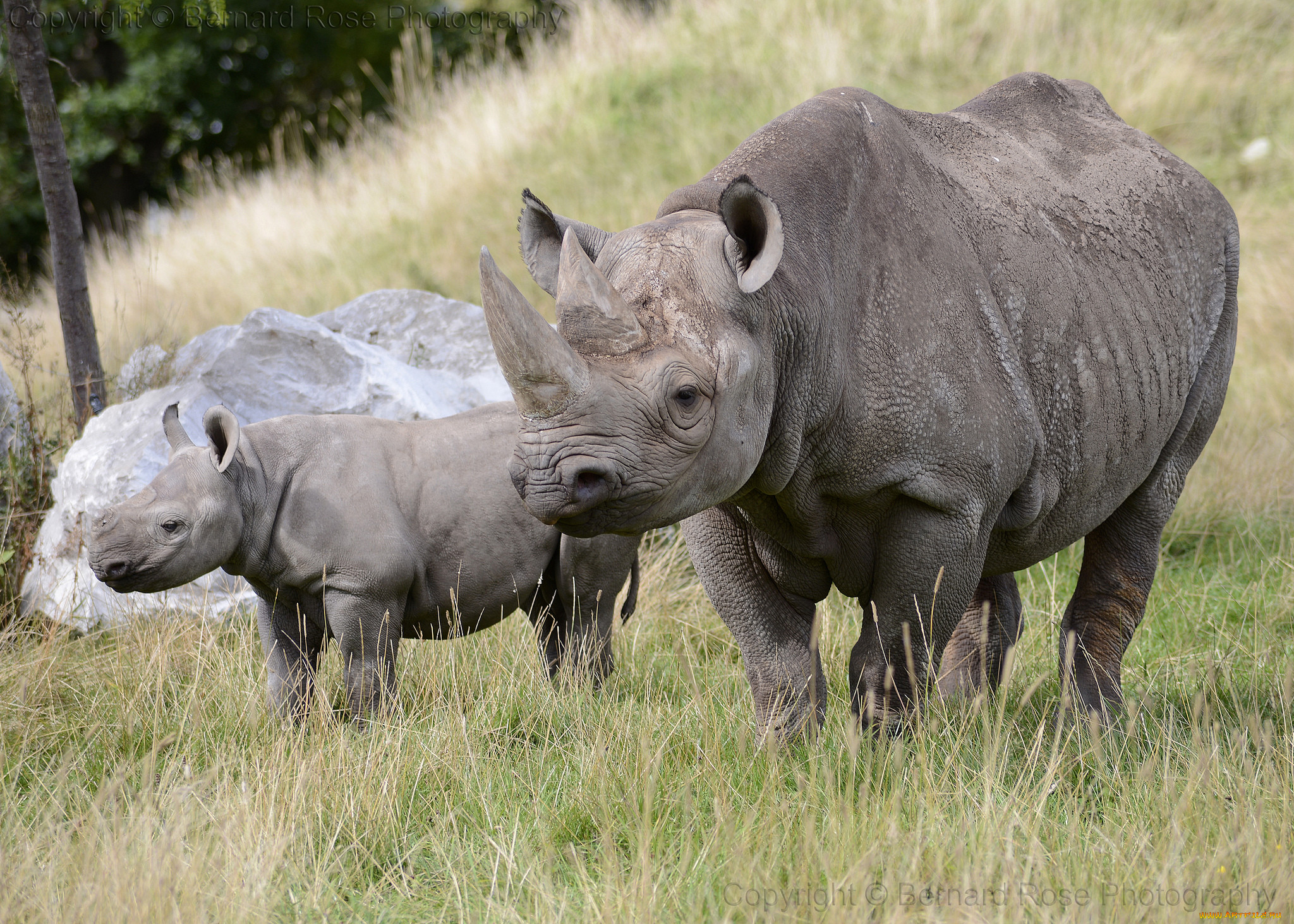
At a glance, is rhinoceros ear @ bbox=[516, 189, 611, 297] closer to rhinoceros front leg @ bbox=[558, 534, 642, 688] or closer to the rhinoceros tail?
rhinoceros front leg @ bbox=[558, 534, 642, 688]

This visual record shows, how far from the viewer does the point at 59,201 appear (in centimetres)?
590

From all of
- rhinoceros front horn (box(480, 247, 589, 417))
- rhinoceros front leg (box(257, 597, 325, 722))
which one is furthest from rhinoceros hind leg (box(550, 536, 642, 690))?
rhinoceros front horn (box(480, 247, 589, 417))

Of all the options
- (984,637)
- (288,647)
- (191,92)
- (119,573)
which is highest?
(119,573)

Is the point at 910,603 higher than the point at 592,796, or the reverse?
the point at 910,603

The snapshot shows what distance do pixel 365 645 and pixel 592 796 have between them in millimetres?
1096

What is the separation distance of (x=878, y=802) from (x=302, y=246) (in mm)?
11075

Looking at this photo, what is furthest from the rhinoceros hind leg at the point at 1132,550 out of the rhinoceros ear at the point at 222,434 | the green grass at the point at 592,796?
the rhinoceros ear at the point at 222,434

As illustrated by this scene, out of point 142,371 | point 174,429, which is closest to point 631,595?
point 174,429

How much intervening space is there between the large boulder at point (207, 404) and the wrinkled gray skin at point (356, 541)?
664 mm

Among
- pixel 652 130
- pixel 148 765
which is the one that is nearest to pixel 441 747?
pixel 148 765

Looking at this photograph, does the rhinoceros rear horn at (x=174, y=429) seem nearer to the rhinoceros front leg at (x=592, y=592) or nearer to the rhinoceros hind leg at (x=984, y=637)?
the rhinoceros front leg at (x=592, y=592)

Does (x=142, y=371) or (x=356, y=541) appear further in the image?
(x=142, y=371)

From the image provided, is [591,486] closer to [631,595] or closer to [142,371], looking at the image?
[631,595]

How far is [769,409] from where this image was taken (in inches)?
111
